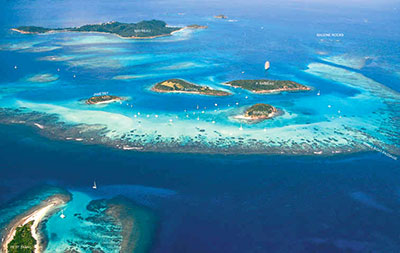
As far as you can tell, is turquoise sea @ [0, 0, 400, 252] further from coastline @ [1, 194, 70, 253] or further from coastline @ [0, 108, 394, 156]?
coastline @ [1, 194, 70, 253]

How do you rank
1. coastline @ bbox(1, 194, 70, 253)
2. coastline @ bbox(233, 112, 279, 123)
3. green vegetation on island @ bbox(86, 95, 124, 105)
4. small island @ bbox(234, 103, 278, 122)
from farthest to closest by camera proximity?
green vegetation on island @ bbox(86, 95, 124, 105), small island @ bbox(234, 103, 278, 122), coastline @ bbox(233, 112, 279, 123), coastline @ bbox(1, 194, 70, 253)

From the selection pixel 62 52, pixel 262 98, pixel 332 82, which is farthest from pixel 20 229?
pixel 62 52

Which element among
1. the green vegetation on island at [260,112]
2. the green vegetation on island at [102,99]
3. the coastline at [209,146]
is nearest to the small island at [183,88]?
the green vegetation on island at [102,99]

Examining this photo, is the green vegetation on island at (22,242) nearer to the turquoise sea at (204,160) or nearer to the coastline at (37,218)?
the coastline at (37,218)

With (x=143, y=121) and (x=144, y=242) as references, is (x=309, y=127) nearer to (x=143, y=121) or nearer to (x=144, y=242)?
(x=143, y=121)

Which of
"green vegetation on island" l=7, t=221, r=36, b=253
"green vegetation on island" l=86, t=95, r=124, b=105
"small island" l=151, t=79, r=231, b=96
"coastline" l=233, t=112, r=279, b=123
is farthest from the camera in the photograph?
"small island" l=151, t=79, r=231, b=96

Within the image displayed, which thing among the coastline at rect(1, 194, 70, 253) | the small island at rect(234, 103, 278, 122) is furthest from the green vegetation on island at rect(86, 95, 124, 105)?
the coastline at rect(1, 194, 70, 253)

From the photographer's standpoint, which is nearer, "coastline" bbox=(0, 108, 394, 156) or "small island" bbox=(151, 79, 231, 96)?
"coastline" bbox=(0, 108, 394, 156)
